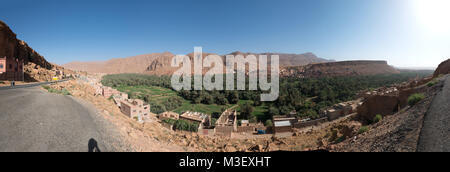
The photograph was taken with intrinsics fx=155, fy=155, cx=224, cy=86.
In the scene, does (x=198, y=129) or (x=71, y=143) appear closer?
(x=71, y=143)

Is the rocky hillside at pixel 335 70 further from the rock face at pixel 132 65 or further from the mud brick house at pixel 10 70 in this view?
the rock face at pixel 132 65

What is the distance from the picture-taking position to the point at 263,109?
28.3 meters

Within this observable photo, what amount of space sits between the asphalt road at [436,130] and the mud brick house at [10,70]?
24763mm

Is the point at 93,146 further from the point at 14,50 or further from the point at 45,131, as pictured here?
the point at 14,50

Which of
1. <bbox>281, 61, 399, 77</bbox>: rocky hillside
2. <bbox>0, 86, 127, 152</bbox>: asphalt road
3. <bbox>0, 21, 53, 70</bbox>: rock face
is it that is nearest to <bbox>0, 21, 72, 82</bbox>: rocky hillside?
<bbox>0, 21, 53, 70</bbox>: rock face

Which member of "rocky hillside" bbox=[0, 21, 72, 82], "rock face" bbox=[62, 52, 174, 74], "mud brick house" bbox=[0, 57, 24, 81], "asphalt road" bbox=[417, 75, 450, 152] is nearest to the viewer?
"asphalt road" bbox=[417, 75, 450, 152]

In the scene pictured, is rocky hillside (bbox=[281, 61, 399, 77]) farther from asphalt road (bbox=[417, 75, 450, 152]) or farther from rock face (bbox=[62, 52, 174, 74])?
rock face (bbox=[62, 52, 174, 74])

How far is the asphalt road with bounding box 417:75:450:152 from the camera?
9.48ft

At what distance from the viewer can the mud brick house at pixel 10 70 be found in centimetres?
1320

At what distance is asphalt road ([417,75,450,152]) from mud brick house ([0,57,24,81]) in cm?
2476
